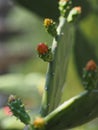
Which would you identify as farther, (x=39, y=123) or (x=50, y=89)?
(x=50, y=89)

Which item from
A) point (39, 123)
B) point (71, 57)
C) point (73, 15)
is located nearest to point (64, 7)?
point (73, 15)

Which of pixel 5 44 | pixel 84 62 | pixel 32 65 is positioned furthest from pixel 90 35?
pixel 5 44

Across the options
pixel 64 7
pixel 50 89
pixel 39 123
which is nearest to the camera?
pixel 39 123

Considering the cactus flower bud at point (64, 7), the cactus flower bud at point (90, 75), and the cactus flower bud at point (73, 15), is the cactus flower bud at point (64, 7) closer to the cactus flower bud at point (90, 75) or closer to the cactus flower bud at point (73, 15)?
the cactus flower bud at point (73, 15)

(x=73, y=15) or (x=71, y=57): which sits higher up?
(x=73, y=15)

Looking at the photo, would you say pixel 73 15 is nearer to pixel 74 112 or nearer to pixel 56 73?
pixel 56 73

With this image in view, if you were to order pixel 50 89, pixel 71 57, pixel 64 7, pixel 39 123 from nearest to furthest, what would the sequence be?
pixel 39 123, pixel 50 89, pixel 64 7, pixel 71 57

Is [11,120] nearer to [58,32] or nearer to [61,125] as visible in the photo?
[58,32]
